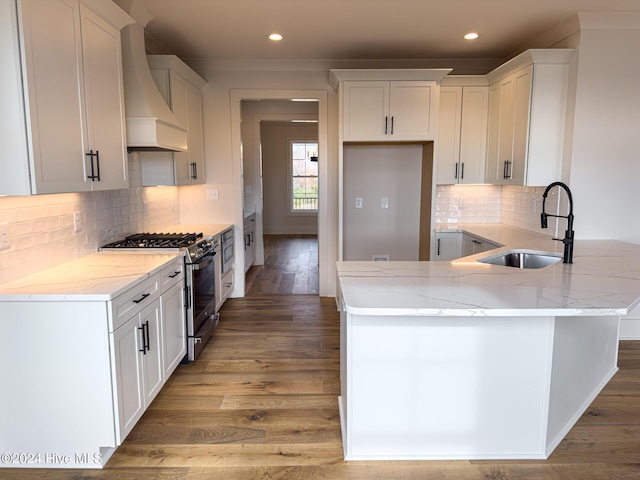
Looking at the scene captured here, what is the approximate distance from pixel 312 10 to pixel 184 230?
2.32 meters

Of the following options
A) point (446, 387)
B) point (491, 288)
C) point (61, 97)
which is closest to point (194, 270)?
point (61, 97)

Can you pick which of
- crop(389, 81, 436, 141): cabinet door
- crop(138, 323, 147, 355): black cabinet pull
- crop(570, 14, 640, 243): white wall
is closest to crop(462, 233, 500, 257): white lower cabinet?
crop(570, 14, 640, 243): white wall

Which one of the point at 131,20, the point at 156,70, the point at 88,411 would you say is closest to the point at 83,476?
the point at 88,411

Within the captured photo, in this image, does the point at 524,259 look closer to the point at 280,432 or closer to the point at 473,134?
the point at 473,134

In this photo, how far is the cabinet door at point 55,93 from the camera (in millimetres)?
1936

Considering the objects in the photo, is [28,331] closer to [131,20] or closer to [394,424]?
[394,424]

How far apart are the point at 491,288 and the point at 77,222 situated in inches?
99.6

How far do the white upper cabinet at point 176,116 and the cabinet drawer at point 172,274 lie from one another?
1.09 metres

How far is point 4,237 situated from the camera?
86.1 inches

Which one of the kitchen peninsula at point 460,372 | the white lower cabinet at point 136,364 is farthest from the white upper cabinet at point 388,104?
the white lower cabinet at point 136,364

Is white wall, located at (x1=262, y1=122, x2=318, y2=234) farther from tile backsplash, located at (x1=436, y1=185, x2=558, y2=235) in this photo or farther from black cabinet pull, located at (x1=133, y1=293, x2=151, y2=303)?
black cabinet pull, located at (x1=133, y1=293, x2=151, y2=303)

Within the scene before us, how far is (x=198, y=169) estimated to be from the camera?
4613mm

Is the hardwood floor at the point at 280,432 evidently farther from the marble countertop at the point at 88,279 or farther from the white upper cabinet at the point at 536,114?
the white upper cabinet at the point at 536,114

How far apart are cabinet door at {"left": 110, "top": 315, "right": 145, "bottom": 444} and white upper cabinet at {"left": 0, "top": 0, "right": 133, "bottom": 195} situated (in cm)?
77
